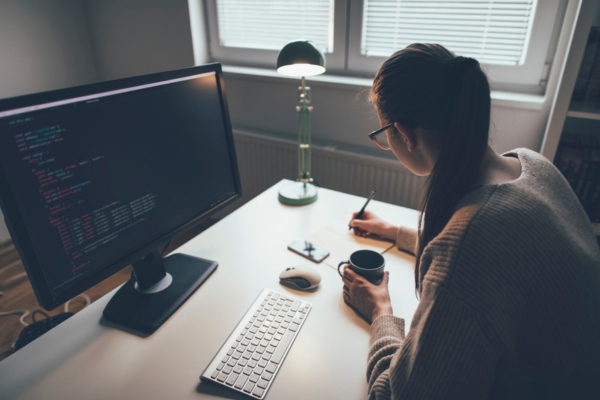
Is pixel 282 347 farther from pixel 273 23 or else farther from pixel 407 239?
pixel 273 23

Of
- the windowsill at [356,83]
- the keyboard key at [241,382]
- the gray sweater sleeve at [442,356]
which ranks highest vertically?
the windowsill at [356,83]

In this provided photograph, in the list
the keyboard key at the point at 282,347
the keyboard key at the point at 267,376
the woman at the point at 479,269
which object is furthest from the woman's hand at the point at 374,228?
the keyboard key at the point at 267,376

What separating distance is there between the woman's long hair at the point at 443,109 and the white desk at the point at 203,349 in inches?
9.3

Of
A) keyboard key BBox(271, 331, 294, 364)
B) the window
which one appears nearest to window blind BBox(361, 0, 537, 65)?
the window

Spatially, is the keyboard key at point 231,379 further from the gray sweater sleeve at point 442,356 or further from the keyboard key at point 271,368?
the gray sweater sleeve at point 442,356

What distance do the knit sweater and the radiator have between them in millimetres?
1009

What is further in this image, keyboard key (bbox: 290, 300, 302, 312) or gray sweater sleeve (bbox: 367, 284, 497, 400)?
keyboard key (bbox: 290, 300, 302, 312)

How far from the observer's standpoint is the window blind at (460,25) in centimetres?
164

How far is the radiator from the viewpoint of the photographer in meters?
1.84

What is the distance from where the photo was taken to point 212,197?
109 cm

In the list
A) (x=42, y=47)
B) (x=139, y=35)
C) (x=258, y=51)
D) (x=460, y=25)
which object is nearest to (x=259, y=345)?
(x=460, y=25)

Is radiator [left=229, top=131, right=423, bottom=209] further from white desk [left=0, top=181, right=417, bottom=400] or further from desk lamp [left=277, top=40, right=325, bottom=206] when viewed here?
white desk [left=0, top=181, right=417, bottom=400]

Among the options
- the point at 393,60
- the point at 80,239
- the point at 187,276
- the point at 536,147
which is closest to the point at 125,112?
the point at 80,239

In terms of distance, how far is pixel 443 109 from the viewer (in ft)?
2.52
